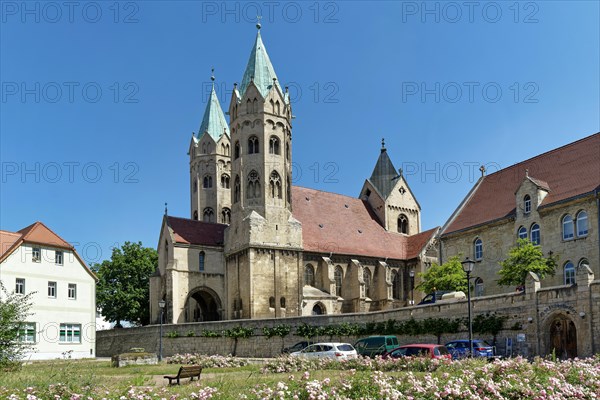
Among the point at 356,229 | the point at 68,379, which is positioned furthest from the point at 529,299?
the point at 356,229

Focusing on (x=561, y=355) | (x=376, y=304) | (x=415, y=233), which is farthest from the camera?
(x=415, y=233)

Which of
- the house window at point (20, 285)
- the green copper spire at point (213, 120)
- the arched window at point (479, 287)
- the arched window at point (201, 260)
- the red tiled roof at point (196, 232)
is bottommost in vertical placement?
the arched window at point (479, 287)

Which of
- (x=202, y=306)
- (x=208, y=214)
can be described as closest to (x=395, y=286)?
(x=202, y=306)

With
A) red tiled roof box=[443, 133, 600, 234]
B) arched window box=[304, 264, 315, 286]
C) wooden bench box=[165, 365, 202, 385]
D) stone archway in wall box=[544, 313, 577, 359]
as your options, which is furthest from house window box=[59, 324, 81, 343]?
stone archway in wall box=[544, 313, 577, 359]

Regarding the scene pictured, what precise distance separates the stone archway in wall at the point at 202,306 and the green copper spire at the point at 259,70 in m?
17.7

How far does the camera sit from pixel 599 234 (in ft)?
121

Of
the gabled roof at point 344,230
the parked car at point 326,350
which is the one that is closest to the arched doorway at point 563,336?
the parked car at point 326,350

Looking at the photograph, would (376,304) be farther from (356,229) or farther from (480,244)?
(480,244)

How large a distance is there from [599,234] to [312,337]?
1777cm

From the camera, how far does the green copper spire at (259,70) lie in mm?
58188

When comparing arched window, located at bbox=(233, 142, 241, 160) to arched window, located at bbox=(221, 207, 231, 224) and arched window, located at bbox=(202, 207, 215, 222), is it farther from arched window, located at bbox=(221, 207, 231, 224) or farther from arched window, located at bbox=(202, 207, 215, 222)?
arched window, located at bbox=(202, 207, 215, 222)

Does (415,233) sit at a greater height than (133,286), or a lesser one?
greater

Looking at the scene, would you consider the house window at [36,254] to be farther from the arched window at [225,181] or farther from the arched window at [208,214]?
the arched window at [225,181]

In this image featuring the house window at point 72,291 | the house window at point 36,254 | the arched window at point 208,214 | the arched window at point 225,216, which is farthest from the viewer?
the arched window at point 208,214
